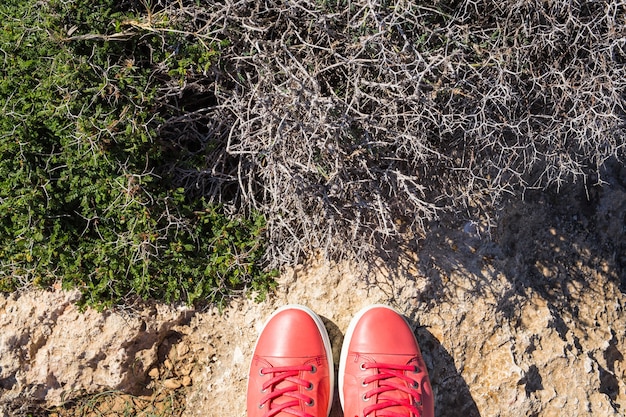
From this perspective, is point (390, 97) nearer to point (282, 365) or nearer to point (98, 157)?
point (98, 157)

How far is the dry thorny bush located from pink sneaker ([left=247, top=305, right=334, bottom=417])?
47cm

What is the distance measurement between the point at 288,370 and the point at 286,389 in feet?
0.33

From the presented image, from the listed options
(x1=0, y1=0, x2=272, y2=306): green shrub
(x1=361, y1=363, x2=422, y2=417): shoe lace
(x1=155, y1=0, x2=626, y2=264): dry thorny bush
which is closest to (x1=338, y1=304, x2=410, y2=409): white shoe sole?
(x1=361, y1=363, x2=422, y2=417): shoe lace

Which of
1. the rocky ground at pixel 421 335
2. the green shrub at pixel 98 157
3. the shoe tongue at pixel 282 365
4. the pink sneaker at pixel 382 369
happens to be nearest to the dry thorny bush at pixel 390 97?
the green shrub at pixel 98 157

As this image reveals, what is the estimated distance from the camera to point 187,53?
2283 mm

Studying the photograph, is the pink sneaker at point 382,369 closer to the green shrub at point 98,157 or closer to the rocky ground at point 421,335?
the rocky ground at point 421,335

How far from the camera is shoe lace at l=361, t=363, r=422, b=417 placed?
2.55 m

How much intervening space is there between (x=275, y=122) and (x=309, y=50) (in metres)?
0.36

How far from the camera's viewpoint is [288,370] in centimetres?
260

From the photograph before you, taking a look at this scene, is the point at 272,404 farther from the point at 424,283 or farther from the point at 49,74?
the point at 49,74

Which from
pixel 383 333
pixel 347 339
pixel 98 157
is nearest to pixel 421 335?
pixel 383 333

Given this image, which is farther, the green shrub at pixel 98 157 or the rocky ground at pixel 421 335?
the rocky ground at pixel 421 335

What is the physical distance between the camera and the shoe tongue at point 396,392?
2566mm

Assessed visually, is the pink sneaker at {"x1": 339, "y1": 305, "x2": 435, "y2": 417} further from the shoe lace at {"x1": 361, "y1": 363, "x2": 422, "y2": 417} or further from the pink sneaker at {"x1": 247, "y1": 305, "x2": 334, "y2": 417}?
the pink sneaker at {"x1": 247, "y1": 305, "x2": 334, "y2": 417}
